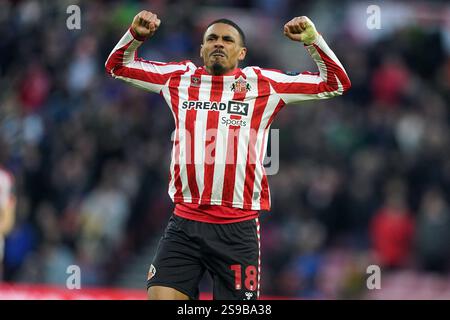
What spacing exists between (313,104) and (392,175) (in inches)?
70.3

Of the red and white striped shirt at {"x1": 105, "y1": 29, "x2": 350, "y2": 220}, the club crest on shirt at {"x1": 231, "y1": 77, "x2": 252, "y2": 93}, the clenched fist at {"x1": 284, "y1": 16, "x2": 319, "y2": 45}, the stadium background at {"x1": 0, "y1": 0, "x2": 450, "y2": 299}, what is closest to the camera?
the clenched fist at {"x1": 284, "y1": 16, "x2": 319, "y2": 45}

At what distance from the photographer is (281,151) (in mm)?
14094

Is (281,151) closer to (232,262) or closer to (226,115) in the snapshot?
(226,115)

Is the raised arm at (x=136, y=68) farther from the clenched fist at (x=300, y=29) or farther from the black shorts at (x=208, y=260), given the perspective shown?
the black shorts at (x=208, y=260)

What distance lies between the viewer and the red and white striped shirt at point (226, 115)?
7.47 meters

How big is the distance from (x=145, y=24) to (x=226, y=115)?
812 mm

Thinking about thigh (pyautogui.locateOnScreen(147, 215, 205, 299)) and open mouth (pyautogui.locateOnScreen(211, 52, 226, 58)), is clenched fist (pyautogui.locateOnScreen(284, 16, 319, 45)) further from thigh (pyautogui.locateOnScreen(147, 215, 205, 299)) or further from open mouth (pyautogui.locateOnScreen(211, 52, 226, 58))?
thigh (pyautogui.locateOnScreen(147, 215, 205, 299))

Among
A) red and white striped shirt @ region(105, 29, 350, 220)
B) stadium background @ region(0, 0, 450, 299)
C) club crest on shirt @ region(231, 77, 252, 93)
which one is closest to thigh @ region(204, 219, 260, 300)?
red and white striped shirt @ region(105, 29, 350, 220)

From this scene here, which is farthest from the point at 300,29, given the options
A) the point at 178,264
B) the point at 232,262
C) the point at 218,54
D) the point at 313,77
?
the point at 178,264

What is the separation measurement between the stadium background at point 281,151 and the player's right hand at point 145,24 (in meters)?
6.02

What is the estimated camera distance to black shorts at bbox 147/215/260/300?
734 centimetres

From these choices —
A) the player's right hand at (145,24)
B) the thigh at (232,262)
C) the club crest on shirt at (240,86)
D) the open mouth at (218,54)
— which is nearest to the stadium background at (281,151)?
the thigh at (232,262)

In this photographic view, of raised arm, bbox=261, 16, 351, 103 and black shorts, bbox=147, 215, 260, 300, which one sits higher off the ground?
raised arm, bbox=261, 16, 351, 103
